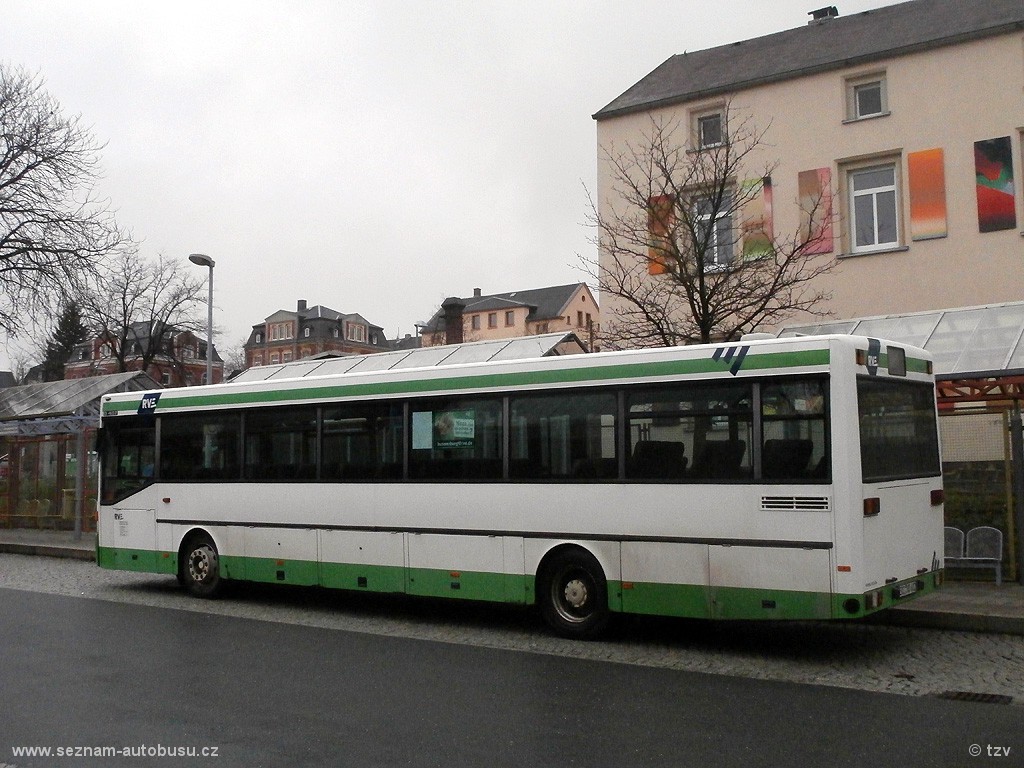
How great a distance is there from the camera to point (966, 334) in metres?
14.1

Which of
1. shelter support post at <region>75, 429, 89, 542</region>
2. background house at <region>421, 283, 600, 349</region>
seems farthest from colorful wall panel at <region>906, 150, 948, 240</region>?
background house at <region>421, 283, 600, 349</region>

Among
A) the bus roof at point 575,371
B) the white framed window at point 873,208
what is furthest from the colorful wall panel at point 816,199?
the bus roof at point 575,371

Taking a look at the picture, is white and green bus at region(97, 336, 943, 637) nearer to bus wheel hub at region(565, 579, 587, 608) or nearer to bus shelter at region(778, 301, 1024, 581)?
bus wheel hub at region(565, 579, 587, 608)

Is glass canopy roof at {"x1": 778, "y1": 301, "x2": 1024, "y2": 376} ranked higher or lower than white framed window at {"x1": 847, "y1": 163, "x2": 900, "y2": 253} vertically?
lower

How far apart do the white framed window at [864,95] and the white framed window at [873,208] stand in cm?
143

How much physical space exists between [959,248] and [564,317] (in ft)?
264

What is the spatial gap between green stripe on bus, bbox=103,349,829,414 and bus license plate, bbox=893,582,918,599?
214cm

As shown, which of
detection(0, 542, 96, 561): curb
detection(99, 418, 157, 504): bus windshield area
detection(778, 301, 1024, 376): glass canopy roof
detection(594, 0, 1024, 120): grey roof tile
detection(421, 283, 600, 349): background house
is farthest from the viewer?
detection(421, 283, 600, 349): background house

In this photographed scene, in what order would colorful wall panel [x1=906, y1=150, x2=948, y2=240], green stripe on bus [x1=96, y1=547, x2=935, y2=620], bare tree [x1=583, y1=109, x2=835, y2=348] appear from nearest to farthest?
1. green stripe on bus [x1=96, y1=547, x2=935, y2=620]
2. bare tree [x1=583, y1=109, x2=835, y2=348]
3. colorful wall panel [x1=906, y1=150, x2=948, y2=240]

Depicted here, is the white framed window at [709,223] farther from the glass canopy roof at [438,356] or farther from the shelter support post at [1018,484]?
the shelter support post at [1018,484]

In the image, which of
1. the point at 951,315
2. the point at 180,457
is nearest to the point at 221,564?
the point at 180,457

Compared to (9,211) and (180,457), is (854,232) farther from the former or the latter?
(9,211)

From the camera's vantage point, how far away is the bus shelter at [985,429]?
1245cm

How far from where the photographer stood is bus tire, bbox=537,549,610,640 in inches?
388
